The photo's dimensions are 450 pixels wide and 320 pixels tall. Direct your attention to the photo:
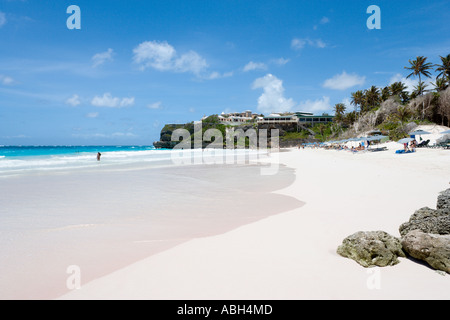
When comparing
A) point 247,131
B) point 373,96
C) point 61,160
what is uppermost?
point 373,96

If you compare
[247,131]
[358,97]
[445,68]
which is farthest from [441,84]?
[247,131]

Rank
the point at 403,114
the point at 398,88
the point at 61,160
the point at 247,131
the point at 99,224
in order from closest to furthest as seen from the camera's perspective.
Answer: the point at 99,224, the point at 61,160, the point at 403,114, the point at 398,88, the point at 247,131

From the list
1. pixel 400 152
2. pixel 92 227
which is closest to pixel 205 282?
pixel 92 227

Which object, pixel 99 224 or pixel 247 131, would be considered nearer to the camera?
pixel 99 224

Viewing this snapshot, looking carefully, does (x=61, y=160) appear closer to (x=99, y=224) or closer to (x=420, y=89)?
(x=99, y=224)

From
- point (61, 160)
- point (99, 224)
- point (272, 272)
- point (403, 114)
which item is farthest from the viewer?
point (403, 114)

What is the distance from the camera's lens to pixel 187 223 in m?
6.54

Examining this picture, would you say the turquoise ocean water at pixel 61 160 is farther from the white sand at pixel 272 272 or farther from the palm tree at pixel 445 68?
the palm tree at pixel 445 68

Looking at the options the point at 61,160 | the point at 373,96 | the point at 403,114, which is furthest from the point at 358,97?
the point at 61,160

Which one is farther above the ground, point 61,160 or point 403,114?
point 403,114

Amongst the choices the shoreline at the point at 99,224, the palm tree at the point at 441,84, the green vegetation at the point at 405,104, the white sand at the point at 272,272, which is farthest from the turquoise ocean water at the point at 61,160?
the palm tree at the point at 441,84

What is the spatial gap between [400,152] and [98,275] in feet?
103

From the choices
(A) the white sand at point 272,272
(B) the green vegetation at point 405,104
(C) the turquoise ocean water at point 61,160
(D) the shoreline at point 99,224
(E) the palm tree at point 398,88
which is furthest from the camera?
(E) the palm tree at point 398,88
